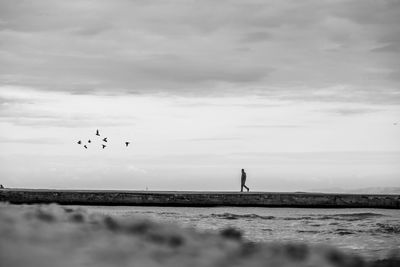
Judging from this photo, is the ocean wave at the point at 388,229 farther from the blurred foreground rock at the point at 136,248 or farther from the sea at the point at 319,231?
the blurred foreground rock at the point at 136,248

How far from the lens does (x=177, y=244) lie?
4449 millimetres

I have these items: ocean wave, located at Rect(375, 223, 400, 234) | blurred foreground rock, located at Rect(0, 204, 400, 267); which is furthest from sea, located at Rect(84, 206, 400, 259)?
blurred foreground rock, located at Rect(0, 204, 400, 267)

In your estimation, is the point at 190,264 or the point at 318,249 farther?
the point at 318,249

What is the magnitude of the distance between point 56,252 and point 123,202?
4028 centimetres

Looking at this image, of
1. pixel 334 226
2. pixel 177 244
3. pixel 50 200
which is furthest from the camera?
pixel 50 200

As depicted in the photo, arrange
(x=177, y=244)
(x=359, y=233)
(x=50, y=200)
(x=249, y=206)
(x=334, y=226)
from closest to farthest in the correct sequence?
1. (x=177, y=244)
2. (x=359, y=233)
3. (x=334, y=226)
4. (x=249, y=206)
5. (x=50, y=200)

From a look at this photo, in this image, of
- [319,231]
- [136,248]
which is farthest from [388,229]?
[136,248]

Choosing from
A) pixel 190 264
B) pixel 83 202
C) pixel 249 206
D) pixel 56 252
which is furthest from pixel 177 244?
pixel 83 202

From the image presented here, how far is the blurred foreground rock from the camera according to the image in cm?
352

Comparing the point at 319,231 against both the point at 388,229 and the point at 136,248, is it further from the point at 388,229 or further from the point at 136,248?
the point at 136,248

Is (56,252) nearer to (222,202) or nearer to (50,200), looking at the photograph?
(222,202)

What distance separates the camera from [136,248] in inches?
157

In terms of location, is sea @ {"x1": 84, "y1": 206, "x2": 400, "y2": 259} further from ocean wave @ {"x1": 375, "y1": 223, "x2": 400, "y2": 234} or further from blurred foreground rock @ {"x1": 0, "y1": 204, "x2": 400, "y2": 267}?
blurred foreground rock @ {"x1": 0, "y1": 204, "x2": 400, "y2": 267}

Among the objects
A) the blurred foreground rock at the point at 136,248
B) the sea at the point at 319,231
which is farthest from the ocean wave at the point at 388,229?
the blurred foreground rock at the point at 136,248
